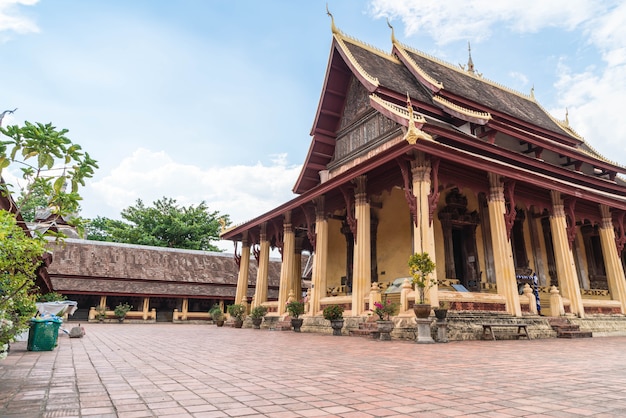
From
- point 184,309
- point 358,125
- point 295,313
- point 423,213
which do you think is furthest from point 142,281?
point 423,213

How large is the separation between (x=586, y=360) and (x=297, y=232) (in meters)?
13.8

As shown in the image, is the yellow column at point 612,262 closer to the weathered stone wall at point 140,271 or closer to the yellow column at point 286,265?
the yellow column at point 286,265

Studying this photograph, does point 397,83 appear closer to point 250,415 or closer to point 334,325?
point 334,325

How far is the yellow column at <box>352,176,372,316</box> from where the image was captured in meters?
11.3

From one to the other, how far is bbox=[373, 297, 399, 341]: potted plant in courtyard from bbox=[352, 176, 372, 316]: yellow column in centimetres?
146

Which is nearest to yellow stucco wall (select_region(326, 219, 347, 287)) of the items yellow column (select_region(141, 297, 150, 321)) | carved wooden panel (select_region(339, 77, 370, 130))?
carved wooden panel (select_region(339, 77, 370, 130))

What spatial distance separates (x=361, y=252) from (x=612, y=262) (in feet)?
30.2

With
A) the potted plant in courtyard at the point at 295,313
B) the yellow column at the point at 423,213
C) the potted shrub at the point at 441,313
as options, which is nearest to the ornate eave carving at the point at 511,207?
the yellow column at the point at 423,213

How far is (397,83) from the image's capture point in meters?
14.4

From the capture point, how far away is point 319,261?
13367mm

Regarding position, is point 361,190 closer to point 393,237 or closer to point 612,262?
point 393,237

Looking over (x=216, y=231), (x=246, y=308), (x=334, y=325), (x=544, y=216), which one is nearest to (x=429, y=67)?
(x=544, y=216)

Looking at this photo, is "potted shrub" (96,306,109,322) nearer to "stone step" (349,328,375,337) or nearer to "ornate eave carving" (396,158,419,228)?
"stone step" (349,328,375,337)

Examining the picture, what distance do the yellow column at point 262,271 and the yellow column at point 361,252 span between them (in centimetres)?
653
